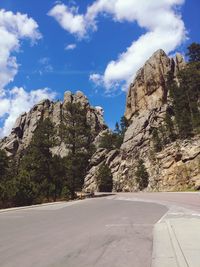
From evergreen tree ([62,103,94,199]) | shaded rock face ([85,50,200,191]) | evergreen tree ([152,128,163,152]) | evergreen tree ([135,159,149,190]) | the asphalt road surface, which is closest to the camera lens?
the asphalt road surface

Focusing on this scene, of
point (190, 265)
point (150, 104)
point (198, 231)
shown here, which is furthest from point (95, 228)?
point (150, 104)

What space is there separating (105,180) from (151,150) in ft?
42.1

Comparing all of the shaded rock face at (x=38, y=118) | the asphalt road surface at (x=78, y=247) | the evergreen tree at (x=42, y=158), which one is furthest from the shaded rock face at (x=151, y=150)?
the asphalt road surface at (x=78, y=247)

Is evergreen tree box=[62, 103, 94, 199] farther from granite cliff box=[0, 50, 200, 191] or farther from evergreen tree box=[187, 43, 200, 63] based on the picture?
evergreen tree box=[187, 43, 200, 63]

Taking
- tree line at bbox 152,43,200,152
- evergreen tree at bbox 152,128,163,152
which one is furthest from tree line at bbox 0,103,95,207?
evergreen tree at bbox 152,128,163,152

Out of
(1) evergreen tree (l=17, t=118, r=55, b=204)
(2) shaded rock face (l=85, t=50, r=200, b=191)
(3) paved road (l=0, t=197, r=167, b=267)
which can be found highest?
(2) shaded rock face (l=85, t=50, r=200, b=191)

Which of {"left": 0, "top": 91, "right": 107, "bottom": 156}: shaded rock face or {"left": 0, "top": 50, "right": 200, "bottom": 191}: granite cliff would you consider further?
{"left": 0, "top": 91, "right": 107, "bottom": 156}: shaded rock face

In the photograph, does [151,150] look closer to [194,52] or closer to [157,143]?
[157,143]

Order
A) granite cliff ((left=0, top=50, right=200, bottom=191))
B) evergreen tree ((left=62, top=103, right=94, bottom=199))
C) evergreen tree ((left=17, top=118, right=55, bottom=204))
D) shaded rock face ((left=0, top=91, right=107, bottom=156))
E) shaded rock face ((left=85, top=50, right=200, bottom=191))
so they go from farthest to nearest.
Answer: shaded rock face ((left=0, top=91, right=107, bottom=156)), granite cliff ((left=0, top=50, right=200, bottom=191)), shaded rock face ((left=85, top=50, right=200, bottom=191)), evergreen tree ((left=62, top=103, right=94, bottom=199)), evergreen tree ((left=17, top=118, right=55, bottom=204))

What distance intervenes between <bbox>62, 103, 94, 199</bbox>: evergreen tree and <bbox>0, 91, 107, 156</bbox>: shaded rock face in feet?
288

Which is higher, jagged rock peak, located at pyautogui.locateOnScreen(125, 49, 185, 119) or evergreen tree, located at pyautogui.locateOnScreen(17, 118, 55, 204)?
jagged rock peak, located at pyautogui.locateOnScreen(125, 49, 185, 119)

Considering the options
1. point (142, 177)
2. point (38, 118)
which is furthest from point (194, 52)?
point (38, 118)

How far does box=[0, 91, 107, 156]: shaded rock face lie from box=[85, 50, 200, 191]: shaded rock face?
18.3m

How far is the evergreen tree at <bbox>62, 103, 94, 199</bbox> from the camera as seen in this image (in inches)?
1932
